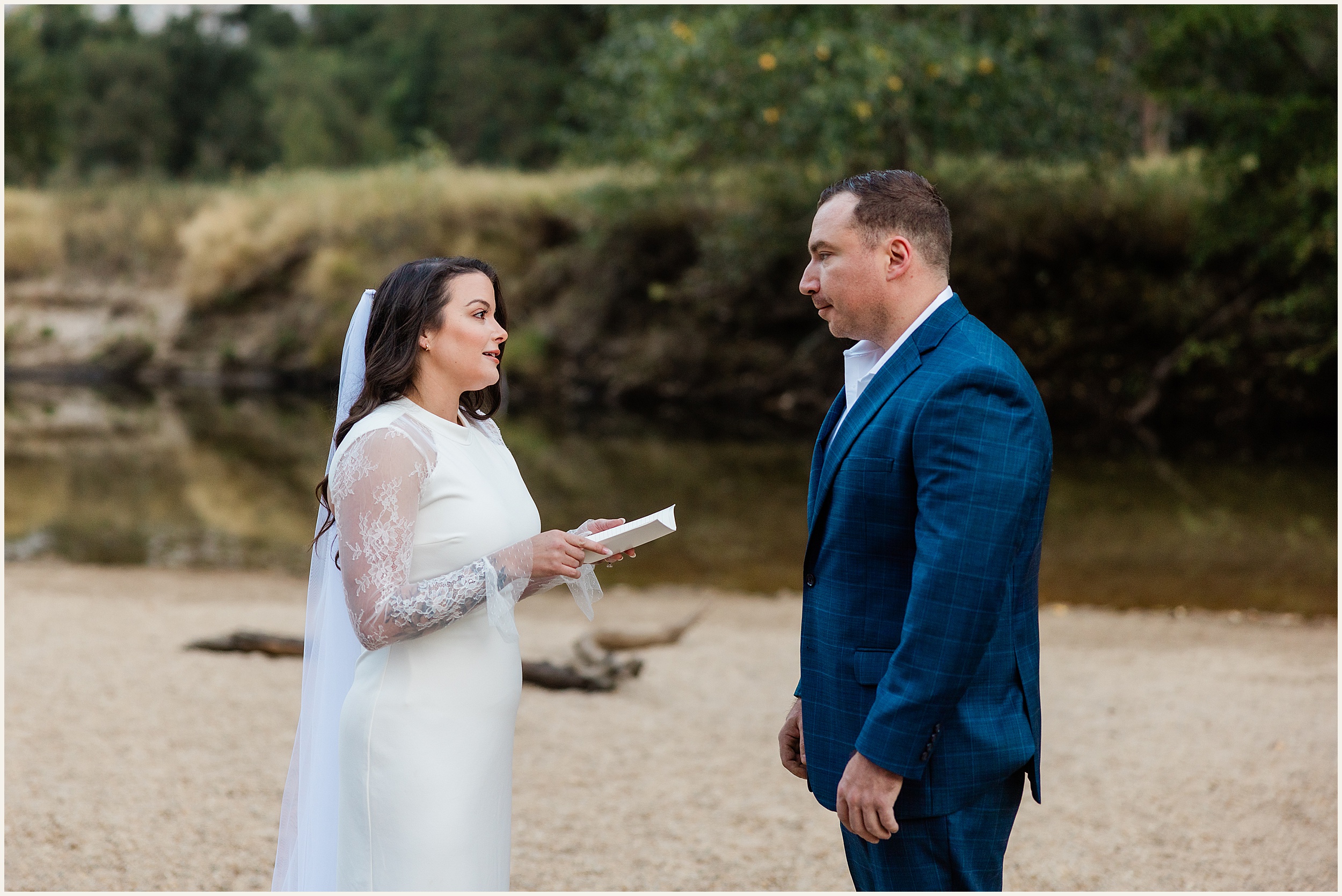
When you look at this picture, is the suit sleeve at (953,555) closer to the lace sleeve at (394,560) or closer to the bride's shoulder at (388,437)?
the lace sleeve at (394,560)

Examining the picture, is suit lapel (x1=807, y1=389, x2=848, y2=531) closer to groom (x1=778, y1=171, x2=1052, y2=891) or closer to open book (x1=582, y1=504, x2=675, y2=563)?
groom (x1=778, y1=171, x2=1052, y2=891)

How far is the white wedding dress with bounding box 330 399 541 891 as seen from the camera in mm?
2592

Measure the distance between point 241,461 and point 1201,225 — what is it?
14.7 meters

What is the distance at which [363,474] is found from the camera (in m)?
2.60

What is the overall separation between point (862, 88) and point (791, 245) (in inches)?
195

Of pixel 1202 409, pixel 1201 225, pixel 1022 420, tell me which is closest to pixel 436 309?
pixel 1022 420

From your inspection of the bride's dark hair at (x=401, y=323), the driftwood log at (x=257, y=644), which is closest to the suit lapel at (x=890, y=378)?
the bride's dark hair at (x=401, y=323)

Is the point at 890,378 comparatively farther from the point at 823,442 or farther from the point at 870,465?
the point at 823,442

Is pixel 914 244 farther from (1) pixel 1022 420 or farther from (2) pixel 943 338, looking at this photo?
(1) pixel 1022 420

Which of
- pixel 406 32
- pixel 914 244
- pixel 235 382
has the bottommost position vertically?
pixel 235 382

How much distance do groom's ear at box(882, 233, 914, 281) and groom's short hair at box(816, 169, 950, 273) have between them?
12mm

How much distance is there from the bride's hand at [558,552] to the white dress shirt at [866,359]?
586mm

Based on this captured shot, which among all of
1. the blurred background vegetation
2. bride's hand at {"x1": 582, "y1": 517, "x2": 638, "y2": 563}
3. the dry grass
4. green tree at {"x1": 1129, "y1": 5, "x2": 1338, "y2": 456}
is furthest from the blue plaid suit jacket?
the dry grass

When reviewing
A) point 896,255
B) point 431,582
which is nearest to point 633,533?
point 431,582
